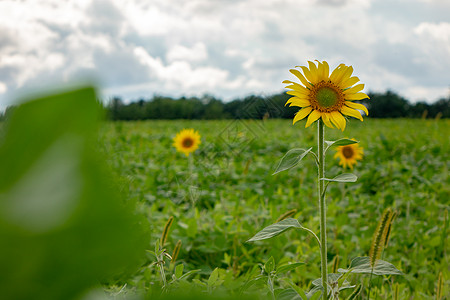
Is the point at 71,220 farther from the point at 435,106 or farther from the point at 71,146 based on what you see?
the point at 435,106

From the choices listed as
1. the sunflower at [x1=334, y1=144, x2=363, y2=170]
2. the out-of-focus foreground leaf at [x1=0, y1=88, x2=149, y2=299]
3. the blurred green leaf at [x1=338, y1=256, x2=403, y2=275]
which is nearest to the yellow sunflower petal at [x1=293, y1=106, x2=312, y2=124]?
the blurred green leaf at [x1=338, y1=256, x2=403, y2=275]

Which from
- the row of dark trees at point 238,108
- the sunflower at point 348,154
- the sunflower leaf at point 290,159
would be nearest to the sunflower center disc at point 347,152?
the sunflower at point 348,154

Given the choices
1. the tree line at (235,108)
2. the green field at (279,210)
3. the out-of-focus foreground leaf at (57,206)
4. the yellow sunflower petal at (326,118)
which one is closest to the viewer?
the out-of-focus foreground leaf at (57,206)

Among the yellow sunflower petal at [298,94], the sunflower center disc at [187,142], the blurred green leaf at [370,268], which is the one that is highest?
the yellow sunflower petal at [298,94]

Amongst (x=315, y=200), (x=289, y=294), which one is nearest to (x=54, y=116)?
(x=289, y=294)

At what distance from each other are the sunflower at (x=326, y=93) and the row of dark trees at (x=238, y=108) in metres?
0.13

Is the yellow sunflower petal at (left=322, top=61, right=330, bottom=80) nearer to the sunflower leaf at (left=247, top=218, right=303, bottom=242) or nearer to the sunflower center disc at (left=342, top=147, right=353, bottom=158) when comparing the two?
the sunflower leaf at (left=247, top=218, right=303, bottom=242)

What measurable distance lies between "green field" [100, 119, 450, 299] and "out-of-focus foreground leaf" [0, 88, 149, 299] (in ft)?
2.14

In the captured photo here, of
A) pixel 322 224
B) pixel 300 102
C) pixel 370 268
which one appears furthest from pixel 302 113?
pixel 370 268

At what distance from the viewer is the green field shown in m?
1.56

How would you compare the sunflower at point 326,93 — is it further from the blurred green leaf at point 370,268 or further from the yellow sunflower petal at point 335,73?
the blurred green leaf at point 370,268

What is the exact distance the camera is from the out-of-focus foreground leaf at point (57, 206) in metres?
0.11

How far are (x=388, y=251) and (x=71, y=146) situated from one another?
2015mm

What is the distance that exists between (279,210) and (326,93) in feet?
4.34
